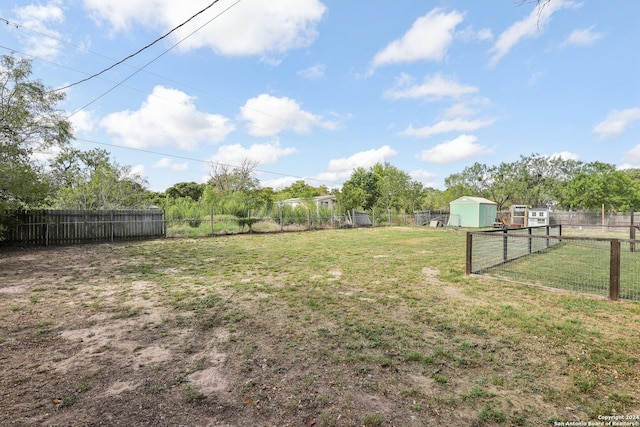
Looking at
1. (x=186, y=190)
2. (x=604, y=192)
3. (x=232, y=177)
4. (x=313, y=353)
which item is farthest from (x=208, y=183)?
(x=604, y=192)

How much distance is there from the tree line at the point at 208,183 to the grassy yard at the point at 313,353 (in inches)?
286

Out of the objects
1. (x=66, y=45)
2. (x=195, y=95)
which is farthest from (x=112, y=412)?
(x=195, y=95)

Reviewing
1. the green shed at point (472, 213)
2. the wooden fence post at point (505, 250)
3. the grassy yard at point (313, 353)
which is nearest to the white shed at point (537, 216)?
the green shed at point (472, 213)

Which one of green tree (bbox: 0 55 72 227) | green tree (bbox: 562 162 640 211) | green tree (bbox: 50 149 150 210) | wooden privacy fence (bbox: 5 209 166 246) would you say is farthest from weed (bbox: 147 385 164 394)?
green tree (bbox: 562 162 640 211)

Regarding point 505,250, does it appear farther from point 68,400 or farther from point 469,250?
point 68,400

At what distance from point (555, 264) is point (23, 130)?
648 inches

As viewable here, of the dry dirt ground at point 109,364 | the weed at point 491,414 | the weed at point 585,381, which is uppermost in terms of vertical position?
the weed at point 585,381

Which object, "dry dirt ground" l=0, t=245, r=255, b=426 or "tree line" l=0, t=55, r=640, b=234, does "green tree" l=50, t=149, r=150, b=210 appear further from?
"dry dirt ground" l=0, t=245, r=255, b=426

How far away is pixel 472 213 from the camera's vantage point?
23.3 metres

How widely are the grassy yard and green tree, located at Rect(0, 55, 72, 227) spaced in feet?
14.6

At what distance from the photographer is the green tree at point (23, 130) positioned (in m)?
8.07

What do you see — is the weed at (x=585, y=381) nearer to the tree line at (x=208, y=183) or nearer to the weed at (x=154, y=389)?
the weed at (x=154, y=389)

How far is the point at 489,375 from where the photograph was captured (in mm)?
2367

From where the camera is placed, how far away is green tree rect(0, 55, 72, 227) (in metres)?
8.07
